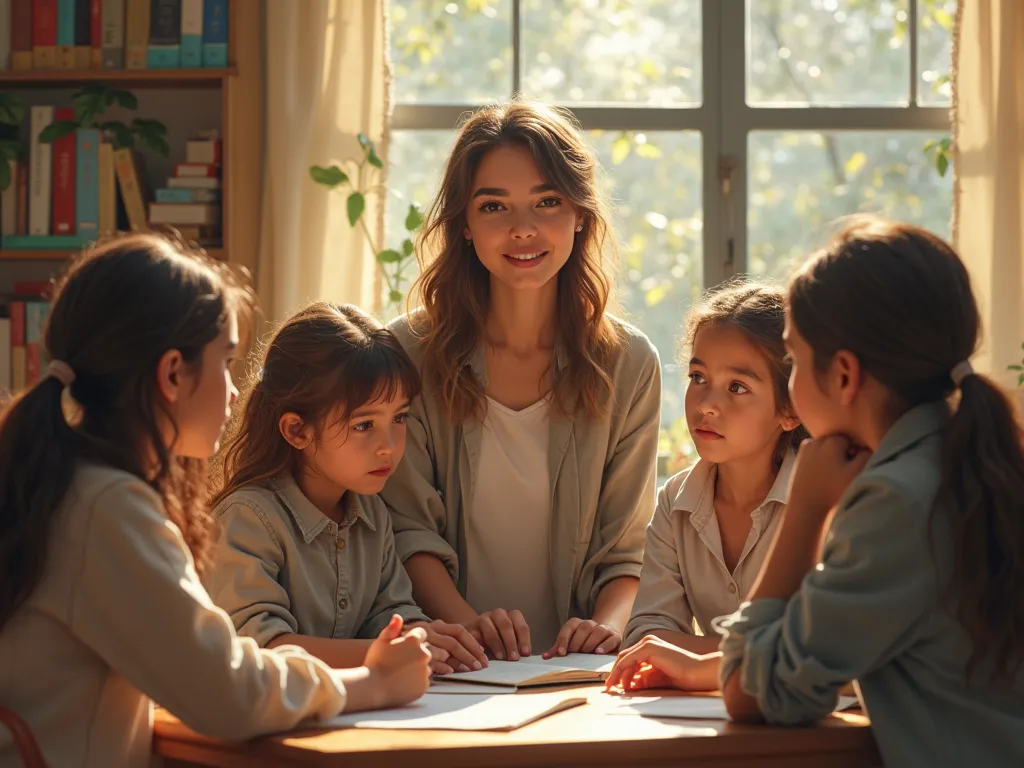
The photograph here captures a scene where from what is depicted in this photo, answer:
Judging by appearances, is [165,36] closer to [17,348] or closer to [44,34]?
[44,34]

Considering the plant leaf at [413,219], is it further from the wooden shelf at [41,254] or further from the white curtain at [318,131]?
the wooden shelf at [41,254]

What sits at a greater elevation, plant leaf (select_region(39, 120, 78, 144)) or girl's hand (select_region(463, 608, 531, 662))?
plant leaf (select_region(39, 120, 78, 144))

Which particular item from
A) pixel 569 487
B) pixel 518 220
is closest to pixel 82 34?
pixel 518 220

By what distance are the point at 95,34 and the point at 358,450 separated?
96.5 inches

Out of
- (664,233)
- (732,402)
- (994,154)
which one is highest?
(994,154)

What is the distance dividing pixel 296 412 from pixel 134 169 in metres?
2.13

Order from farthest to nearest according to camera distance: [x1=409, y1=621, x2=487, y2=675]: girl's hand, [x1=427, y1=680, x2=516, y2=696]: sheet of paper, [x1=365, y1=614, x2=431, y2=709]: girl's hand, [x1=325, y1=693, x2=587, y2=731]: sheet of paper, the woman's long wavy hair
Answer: the woman's long wavy hair
[x1=409, y1=621, x2=487, y2=675]: girl's hand
[x1=427, y1=680, x2=516, y2=696]: sheet of paper
[x1=365, y1=614, x2=431, y2=709]: girl's hand
[x1=325, y1=693, x2=587, y2=731]: sheet of paper

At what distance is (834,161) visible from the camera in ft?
13.7

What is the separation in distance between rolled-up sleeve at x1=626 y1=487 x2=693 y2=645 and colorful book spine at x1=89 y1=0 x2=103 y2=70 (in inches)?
103

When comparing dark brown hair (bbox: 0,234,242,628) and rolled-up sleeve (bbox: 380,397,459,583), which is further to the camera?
rolled-up sleeve (bbox: 380,397,459,583)

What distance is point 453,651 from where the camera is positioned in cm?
186

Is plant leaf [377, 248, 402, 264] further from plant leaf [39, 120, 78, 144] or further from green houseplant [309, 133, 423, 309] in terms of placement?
plant leaf [39, 120, 78, 144]

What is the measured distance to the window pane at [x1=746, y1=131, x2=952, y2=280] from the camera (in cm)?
415

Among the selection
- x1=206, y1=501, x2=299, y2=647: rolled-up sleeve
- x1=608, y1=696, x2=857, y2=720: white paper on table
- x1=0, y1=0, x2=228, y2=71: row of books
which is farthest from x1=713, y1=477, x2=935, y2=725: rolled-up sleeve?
x1=0, y1=0, x2=228, y2=71: row of books
